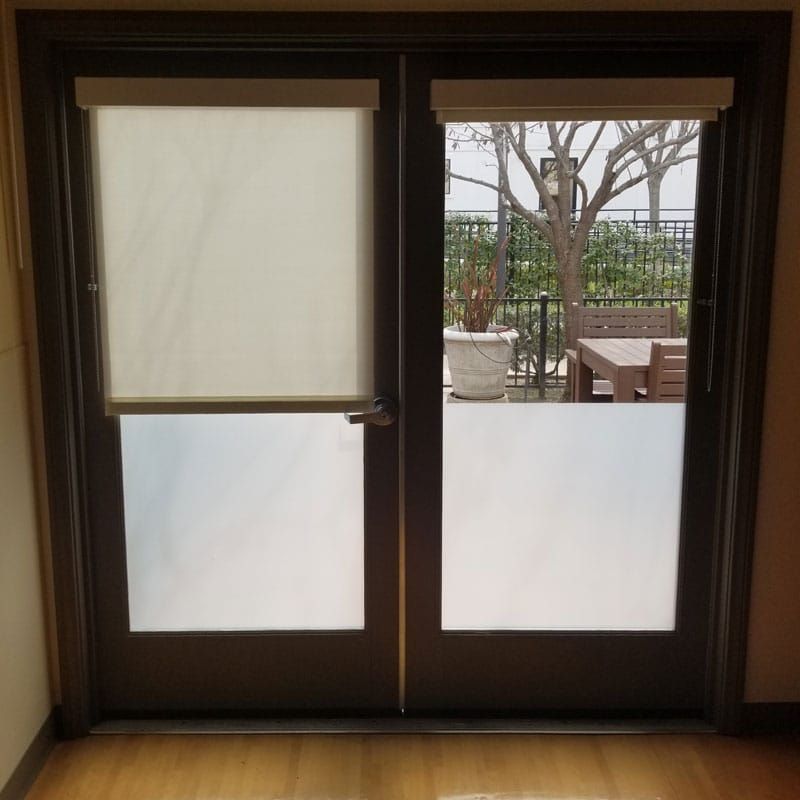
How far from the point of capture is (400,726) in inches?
106

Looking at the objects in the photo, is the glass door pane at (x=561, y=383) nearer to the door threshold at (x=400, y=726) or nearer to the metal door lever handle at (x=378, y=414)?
the metal door lever handle at (x=378, y=414)

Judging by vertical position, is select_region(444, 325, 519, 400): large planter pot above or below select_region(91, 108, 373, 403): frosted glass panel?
below

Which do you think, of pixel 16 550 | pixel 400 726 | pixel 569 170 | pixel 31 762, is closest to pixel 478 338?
pixel 569 170

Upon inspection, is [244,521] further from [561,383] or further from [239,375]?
[561,383]

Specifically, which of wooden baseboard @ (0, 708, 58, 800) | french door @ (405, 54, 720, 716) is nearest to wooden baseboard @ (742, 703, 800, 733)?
french door @ (405, 54, 720, 716)

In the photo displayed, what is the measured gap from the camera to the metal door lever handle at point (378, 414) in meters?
2.53

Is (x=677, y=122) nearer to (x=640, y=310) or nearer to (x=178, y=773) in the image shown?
(x=640, y=310)

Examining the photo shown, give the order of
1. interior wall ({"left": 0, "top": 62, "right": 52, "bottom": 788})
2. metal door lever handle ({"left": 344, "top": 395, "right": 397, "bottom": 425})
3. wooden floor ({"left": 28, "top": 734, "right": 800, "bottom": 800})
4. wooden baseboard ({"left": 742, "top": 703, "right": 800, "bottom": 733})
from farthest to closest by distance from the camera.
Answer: wooden baseboard ({"left": 742, "top": 703, "right": 800, "bottom": 733}) → metal door lever handle ({"left": 344, "top": 395, "right": 397, "bottom": 425}) → wooden floor ({"left": 28, "top": 734, "right": 800, "bottom": 800}) → interior wall ({"left": 0, "top": 62, "right": 52, "bottom": 788})

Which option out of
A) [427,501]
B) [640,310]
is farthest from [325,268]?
[640,310]

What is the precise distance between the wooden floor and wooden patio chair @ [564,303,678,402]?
102cm

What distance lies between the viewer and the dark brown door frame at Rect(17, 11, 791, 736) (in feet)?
7.64

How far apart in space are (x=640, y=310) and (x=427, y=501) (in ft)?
2.66

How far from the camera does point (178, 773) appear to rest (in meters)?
2.51

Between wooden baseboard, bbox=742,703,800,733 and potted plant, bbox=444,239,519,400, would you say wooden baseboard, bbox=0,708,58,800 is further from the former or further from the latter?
wooden baseboard, bbox=742,703,800,733
